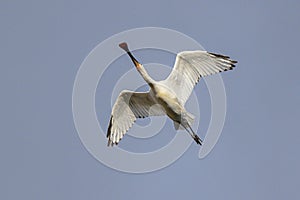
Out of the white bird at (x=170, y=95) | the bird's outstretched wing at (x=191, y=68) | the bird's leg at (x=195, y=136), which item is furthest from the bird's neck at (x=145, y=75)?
the bird's leg at (x=195, y=136)

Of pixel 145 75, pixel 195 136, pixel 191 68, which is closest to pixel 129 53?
pixel 145 75

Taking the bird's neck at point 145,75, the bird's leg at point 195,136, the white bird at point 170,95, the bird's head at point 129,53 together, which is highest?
the bird's head at point 129,53

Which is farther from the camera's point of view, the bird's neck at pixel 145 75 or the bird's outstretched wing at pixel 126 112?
the bird's outstretched wing at pixel 126 112

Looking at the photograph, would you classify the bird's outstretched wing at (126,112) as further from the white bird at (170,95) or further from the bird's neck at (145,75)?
the bird's neck at (145,75)

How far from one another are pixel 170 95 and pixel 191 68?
895 millimetres

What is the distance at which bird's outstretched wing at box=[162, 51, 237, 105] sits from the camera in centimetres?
1145

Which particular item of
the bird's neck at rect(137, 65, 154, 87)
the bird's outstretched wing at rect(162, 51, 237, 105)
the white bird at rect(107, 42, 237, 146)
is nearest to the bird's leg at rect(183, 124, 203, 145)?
the white bird at rect(107, 42, 237, 146)

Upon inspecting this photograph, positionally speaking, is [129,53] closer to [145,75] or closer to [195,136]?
[145,75]

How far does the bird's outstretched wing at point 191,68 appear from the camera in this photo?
11445 mm

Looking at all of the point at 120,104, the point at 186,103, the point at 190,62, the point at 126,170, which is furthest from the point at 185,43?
the point at 126,170

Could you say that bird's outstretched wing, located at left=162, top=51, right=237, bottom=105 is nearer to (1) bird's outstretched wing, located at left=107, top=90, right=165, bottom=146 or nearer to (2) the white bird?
(2) the white bird

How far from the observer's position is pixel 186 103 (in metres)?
11.6

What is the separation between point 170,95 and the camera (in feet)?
36.4

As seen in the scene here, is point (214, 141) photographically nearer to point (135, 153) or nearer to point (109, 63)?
point (135, 153)
